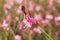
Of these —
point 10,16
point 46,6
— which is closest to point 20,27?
point 10,16

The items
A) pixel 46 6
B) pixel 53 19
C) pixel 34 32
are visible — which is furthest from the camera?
pixel 46 6

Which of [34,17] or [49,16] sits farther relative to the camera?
[49,16]

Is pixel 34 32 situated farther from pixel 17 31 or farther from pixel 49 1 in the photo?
pixel 49 1

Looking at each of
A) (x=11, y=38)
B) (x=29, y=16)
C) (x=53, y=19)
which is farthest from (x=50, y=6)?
(x=29, y=16)

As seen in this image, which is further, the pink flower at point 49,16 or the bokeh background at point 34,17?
the pink flower at point 49,16

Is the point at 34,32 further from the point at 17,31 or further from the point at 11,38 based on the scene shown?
the point at 11,38

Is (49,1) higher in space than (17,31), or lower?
higher

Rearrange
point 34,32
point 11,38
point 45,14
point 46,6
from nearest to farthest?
point 11,38
point 34,32
point 45,14
point 46,6

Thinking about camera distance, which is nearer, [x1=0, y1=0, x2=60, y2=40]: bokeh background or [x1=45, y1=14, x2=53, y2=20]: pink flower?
[x1=0, y1=0, x2=60, y2=40]: bokeh background

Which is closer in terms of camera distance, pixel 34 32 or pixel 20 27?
pixel 20 27
